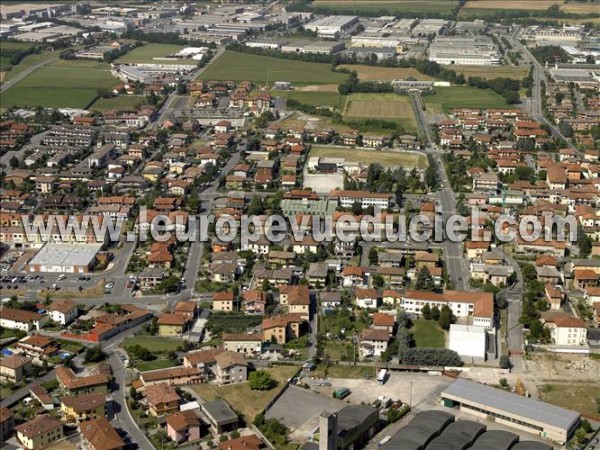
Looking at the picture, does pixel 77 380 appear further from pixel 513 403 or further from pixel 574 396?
pixel 574 396

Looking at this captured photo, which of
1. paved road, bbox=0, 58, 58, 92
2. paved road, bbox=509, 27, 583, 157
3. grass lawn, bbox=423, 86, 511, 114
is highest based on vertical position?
paved road, bbox=0, 58, 58, 92

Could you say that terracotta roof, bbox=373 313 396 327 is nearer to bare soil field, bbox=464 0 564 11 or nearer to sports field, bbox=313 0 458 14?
sports field, bbox=313 0 458 14

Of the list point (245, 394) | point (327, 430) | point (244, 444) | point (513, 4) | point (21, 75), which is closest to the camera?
point (327, 430)

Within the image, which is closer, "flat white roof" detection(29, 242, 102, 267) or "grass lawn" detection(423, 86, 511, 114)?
"flat white roof" detection(29, 242, 102, 267)

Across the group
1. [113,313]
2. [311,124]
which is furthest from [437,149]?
[113,313]

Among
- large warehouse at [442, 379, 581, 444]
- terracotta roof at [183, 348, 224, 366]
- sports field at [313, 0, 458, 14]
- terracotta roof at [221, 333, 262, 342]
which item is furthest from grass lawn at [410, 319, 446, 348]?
sports field at [313, 0, 458, 14]

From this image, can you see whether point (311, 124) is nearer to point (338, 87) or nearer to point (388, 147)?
point (388, 147)

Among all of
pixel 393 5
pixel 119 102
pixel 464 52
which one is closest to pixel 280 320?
pixel 119 102
